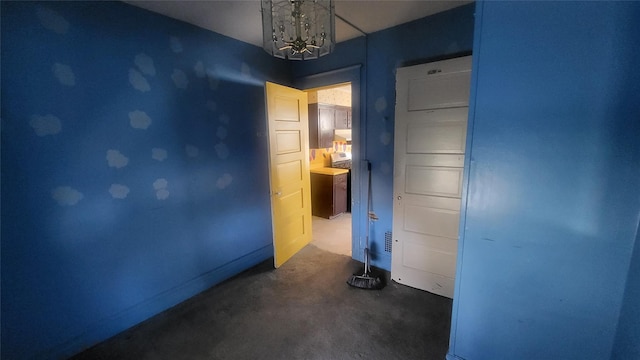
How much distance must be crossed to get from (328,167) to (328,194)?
706 mm

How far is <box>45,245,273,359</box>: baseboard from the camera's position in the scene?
1.76 m

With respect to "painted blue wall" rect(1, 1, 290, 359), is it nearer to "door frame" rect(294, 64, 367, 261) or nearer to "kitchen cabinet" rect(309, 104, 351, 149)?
"door frame" rect(294, 64, 367, 261)

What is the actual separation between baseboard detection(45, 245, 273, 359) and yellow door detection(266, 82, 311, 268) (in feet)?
1.57

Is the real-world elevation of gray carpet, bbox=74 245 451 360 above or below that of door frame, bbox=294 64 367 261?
below

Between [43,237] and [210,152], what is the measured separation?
1270mm

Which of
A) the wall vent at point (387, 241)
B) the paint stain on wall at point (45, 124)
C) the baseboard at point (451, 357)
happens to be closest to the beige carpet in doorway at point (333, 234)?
the wall vent at point (387, 241)

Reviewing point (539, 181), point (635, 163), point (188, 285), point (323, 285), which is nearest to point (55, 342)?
point (188, 285)

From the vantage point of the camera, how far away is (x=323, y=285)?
8.29ft

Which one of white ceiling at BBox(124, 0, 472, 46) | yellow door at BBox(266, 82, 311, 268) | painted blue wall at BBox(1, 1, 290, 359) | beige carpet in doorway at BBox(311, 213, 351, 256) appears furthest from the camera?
beige carpet in doorway at BBox(311, 213, 351, 256)

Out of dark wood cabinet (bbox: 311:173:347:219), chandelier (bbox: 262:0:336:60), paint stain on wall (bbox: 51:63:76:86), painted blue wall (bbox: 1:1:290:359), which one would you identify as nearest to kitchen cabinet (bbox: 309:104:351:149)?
dark wood cabinet (bbox: 311:173:347:219)

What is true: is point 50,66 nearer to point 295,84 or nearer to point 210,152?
point 210,152

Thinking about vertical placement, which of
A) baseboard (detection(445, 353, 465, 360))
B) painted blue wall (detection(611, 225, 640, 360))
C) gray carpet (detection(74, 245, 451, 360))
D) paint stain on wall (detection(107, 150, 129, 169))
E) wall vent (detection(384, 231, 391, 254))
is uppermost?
paint stain on wall (detection(107, 150, 129, 169))

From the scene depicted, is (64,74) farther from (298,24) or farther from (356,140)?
(356,140)

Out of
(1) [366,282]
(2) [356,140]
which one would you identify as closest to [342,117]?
(2) [356,140]
